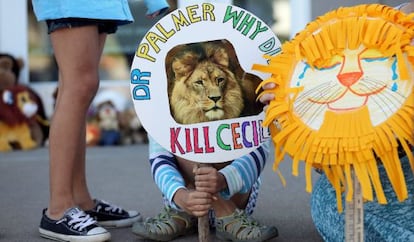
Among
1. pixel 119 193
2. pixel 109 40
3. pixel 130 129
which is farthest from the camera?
pixel 109 40

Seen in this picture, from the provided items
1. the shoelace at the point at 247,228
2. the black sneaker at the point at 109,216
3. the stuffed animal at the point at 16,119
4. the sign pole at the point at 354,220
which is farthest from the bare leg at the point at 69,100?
the stuffed animal at the point at 16,119

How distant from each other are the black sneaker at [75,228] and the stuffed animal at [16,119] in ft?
8.31

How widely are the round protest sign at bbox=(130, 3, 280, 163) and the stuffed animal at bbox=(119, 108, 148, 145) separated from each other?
3106mm

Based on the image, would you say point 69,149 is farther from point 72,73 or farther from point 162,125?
point 162,125

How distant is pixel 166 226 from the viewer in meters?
2.25

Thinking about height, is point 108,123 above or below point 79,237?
above

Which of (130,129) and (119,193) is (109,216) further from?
(130,129)

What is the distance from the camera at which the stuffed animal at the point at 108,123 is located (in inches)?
192

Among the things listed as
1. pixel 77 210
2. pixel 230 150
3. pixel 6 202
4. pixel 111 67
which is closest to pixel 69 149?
pixel 77 210

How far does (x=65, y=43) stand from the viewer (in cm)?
221

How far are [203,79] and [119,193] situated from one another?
4.70ft

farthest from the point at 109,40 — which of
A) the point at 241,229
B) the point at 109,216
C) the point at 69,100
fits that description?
the point at 241,229

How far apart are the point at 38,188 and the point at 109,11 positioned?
136 cm

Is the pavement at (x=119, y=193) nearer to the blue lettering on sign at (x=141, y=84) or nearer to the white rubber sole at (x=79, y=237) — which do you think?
the white rubber sole at (x=79, y=237)
